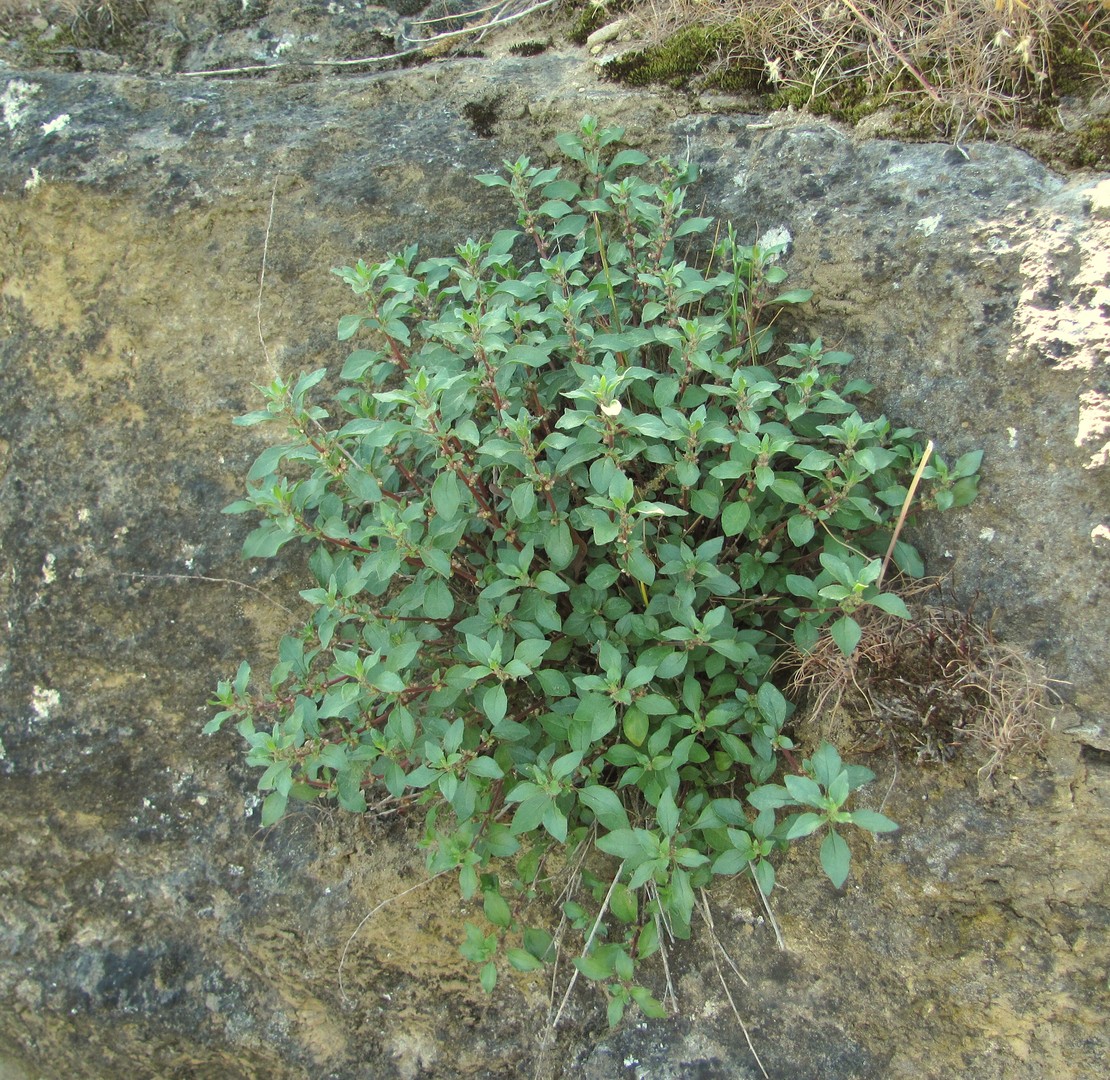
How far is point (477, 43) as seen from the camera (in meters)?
3.32

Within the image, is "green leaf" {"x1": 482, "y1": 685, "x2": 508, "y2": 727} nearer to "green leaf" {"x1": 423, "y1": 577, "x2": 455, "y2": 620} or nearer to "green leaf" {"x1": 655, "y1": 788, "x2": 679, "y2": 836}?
"green leaf" {"x1": 423, "y1": 577, "x2": 455, "y2": 620}

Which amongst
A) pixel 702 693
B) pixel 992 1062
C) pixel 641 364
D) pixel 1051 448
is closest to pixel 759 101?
pixel 641 364

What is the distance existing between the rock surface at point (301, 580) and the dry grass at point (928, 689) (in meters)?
0.07

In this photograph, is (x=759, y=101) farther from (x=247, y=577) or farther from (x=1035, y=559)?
(x=247, y=577)

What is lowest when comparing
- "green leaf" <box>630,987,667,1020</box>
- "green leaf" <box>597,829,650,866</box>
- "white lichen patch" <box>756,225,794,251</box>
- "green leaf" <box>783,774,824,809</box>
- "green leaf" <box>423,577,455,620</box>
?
"green leaf" <box>630,987,667,1020</box>

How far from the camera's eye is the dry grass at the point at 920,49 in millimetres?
2414

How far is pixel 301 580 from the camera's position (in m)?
2.78

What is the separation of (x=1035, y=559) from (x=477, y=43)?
8.37 feet

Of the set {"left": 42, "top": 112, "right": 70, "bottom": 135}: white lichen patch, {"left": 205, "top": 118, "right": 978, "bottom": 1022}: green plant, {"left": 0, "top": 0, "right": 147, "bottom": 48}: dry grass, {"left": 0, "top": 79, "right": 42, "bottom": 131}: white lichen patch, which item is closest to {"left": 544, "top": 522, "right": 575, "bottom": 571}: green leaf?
{"left": 205, "top": 118, "right": 978, "bottom": 1022}: green plant

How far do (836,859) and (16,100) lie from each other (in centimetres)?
333

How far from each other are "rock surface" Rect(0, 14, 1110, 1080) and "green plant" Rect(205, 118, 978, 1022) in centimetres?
21

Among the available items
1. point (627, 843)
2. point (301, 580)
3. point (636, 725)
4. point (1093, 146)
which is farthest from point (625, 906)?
point (1093, 146)

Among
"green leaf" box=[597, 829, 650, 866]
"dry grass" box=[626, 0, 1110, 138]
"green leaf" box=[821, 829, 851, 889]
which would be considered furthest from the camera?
"dry grass" box=[626, 0, 1110, 138]

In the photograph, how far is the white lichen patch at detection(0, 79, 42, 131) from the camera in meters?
3.02
